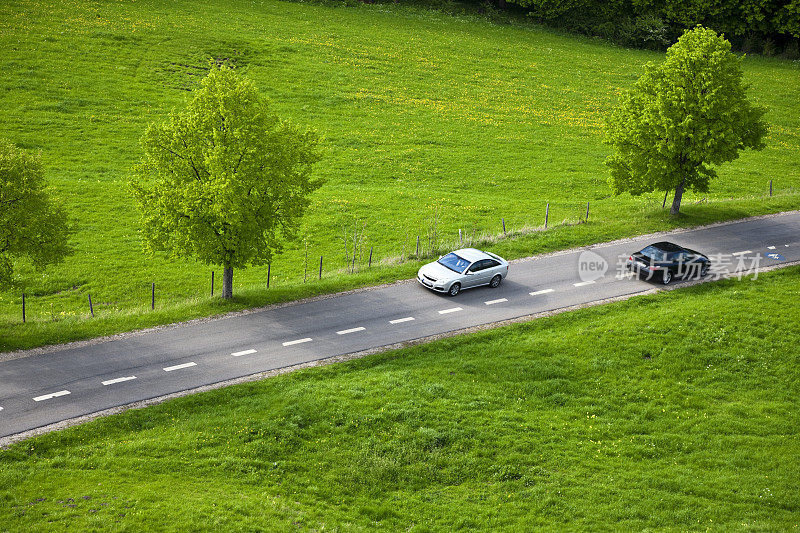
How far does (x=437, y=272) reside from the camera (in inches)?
1305

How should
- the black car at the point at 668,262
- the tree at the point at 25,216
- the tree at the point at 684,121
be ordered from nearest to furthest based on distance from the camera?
the tree at the point at 25,216 → the black car at the point at 668,262 → the tree at the point at 684,121

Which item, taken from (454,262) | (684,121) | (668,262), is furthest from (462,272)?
(684,121)

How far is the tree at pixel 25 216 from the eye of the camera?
27.6 metres

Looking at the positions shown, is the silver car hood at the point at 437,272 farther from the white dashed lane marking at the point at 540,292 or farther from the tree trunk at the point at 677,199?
the tree trunk at the point at 677,199

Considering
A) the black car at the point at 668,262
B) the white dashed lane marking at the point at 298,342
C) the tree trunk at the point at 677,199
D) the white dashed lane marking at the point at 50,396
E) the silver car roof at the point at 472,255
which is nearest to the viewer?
the white dashed lane marking at the point at 50,396

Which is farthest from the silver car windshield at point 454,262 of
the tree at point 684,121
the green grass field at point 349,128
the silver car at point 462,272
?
the tree at point 684,121

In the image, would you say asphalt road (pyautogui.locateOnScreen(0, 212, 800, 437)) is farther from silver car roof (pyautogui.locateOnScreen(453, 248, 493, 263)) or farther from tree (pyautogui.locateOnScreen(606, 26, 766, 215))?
tree (pyautogui.locateOnScreen(606, 26, 766, 215))

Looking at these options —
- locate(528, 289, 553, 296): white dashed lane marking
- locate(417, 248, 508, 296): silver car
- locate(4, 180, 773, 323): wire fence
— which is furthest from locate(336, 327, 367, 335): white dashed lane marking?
locate(528, 289, 553, 296): white dashed lane marking

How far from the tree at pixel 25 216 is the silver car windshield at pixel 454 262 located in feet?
55.1

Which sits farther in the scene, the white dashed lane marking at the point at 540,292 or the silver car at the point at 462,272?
the white dashed lane marking at the point at 540,292

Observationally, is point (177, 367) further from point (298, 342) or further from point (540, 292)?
point (540, 292)

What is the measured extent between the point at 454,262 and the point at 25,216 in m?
18.4

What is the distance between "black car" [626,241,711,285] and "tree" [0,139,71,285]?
86.8ft

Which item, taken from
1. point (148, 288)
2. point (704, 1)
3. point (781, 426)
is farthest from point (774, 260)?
point (704, 1)
